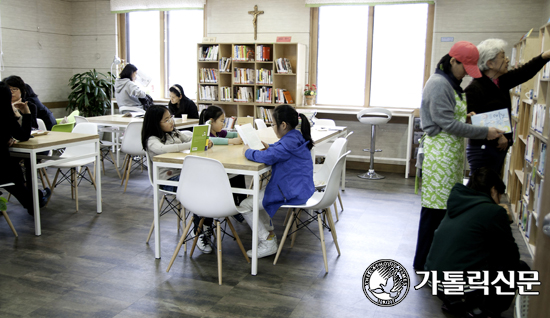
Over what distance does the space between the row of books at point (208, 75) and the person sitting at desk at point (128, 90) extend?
1083 mm

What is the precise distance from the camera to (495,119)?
3002 millimetres

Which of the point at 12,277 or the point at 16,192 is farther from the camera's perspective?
the point at 16,192

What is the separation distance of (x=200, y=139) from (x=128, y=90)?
4044 millimetres

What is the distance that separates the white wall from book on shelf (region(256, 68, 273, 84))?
3251 mm

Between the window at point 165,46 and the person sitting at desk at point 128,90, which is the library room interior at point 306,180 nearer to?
the person sitting at desk at point 128,90

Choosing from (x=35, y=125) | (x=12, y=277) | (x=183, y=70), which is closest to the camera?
(x=12, y=277)

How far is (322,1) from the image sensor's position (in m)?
7.21

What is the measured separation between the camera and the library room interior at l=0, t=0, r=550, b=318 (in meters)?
2.64

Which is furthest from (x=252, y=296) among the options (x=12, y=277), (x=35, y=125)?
(x=35, y=125)

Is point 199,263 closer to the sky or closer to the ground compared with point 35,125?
closer to the ground

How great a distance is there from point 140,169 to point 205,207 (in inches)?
161

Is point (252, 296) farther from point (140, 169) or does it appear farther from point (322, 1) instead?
point (322, 1)

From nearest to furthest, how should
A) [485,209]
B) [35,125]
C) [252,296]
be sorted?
[485,209] < [252,296] < [35,125]

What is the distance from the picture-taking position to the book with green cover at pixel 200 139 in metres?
3.41
